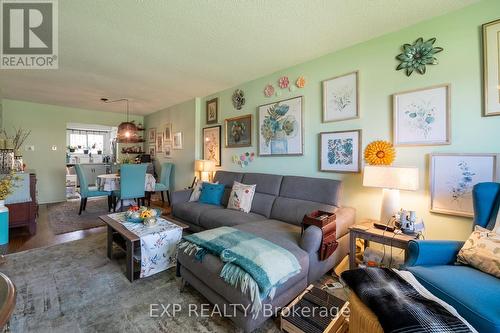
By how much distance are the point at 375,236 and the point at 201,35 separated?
8.13 ft

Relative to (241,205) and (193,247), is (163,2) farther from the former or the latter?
(241,205)

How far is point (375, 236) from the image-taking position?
1.88m

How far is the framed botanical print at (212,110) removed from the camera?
4219mm

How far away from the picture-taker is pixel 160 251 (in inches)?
85.4

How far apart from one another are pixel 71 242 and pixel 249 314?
9.19 feet

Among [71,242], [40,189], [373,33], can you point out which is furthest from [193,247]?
[40,189]

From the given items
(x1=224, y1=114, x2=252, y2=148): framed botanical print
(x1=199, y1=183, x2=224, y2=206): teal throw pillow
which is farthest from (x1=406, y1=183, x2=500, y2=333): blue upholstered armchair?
(x1=224, y1=114, x2=252, y2=148): framed botanical print

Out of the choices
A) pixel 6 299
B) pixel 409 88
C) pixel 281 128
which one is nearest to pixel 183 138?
pixel 281 128

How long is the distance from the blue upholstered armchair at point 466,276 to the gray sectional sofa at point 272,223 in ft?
2.25

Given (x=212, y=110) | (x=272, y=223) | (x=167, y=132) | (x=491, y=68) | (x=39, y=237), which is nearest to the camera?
(x=491, y=68)

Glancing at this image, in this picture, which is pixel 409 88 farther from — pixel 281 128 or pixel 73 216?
pixel 73 216

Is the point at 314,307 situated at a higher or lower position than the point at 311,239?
lower

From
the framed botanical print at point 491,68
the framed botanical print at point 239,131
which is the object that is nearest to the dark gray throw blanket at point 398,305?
the framed botanical print at point 491,68

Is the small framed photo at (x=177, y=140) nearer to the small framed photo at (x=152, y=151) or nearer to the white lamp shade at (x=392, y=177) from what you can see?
the small framed photo at (x=152, y=151)
